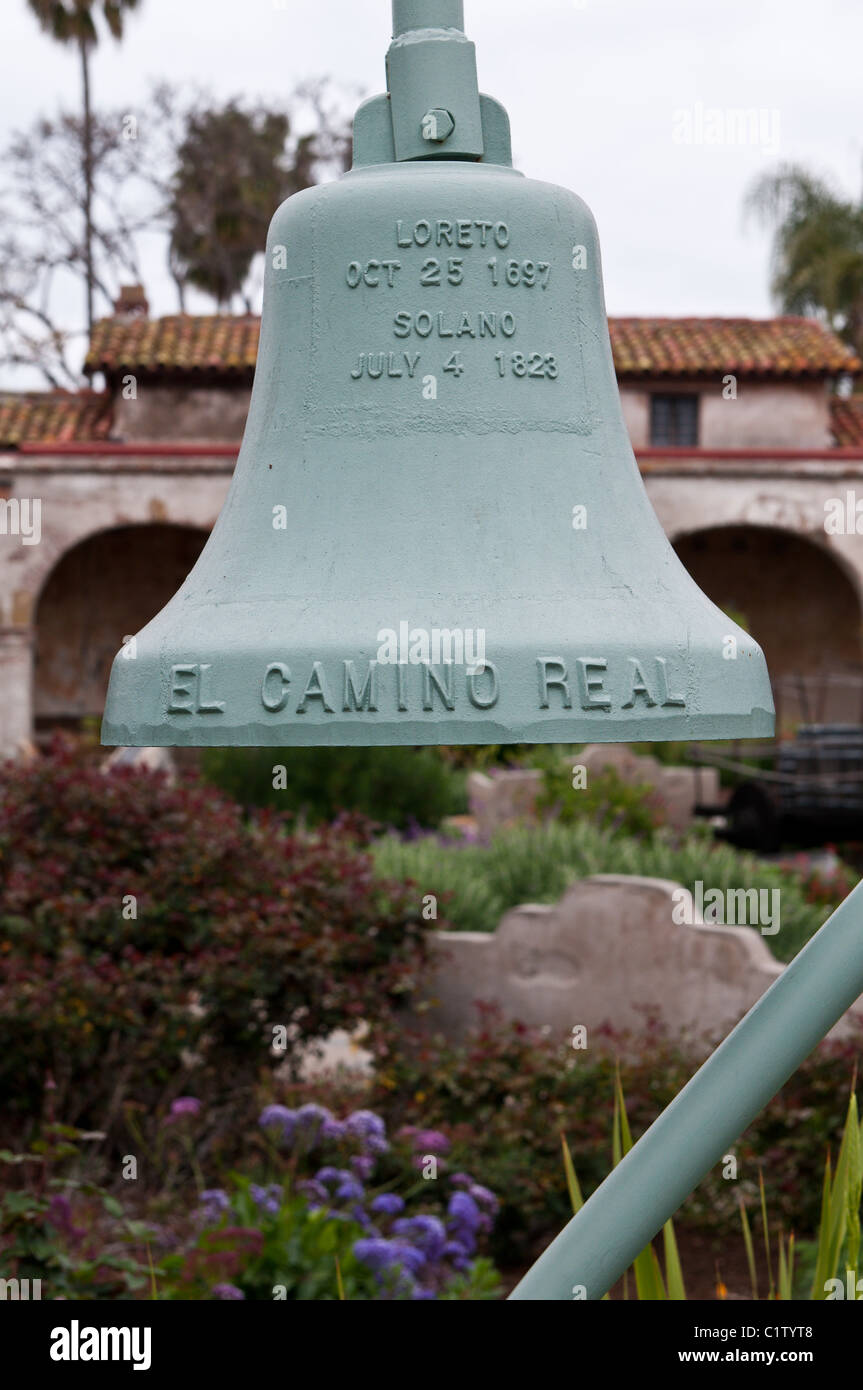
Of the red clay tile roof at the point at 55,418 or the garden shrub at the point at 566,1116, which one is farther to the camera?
the red clay tile roof at the point at 55,418

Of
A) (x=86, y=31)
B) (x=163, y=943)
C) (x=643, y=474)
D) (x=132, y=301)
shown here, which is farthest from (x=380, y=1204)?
(x=86, y=31)

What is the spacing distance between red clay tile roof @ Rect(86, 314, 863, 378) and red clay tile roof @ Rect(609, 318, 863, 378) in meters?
0.01

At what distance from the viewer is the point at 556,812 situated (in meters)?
11.9

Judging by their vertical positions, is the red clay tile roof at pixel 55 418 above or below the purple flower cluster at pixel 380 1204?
above

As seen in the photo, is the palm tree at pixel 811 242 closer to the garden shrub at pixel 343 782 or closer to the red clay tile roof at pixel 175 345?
the red clay tile roof at pixel 175 345

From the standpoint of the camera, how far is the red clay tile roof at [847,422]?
23.5 m

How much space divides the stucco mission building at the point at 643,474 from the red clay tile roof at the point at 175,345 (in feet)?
0.12

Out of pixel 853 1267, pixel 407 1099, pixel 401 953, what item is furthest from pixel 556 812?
pixel 853 1267

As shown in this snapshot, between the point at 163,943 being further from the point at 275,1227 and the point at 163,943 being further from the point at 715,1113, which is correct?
the point at 715,1113

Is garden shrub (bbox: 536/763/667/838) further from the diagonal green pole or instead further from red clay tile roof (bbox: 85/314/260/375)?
red clay tile roof (bbox: 85/314/260/375)

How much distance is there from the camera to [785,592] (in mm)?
24031

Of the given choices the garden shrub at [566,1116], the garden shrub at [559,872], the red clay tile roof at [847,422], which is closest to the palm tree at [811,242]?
the red clay tile roof at [847,422]

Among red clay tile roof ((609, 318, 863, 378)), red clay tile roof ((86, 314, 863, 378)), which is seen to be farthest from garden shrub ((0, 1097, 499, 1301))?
red clay tile roof ((609, 318, 863, 378))

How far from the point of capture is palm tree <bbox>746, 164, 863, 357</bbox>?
28.6m
